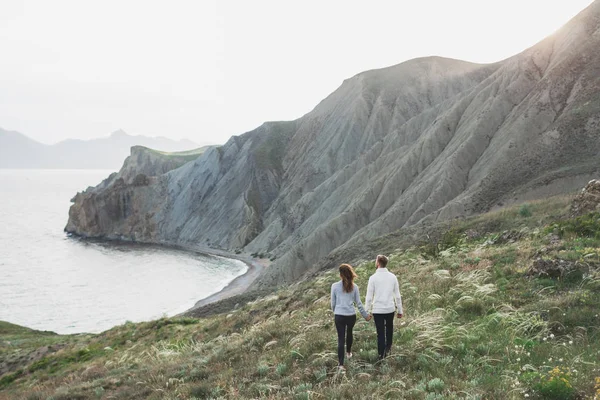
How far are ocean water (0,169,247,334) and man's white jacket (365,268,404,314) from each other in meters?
47.2

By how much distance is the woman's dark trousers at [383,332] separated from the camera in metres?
9.41

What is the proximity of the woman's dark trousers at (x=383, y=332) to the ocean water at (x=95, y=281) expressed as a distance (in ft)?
154

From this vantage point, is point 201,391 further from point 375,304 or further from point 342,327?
point 375,304

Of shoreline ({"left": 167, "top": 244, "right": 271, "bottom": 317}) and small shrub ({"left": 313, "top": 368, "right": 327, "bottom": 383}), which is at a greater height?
small shrub ({"left": 313, "top": 368, "right": 327, "bottom": 383})

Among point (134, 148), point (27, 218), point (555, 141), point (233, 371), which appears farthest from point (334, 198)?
point (27, 218)

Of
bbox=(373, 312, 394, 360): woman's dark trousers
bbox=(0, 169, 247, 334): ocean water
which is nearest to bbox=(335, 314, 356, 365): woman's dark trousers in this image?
bbox=(373, 312, 394, 360): woman's dark trousers

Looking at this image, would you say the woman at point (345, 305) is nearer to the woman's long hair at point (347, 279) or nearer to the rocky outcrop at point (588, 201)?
the woman's long hair at point (347, 279)

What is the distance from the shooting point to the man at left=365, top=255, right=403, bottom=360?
9406 millimetres

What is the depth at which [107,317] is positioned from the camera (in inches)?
2061

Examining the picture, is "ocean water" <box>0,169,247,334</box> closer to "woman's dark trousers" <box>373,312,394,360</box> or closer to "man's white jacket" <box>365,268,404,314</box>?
"woman's dark trousers" <box>373,312,394,360</box>

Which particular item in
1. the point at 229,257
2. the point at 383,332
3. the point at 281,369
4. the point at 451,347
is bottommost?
the point at 229,257

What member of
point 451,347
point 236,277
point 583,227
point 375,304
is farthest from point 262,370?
point 236,277

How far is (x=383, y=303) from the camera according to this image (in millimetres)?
9414

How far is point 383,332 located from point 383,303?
2.19 ft
